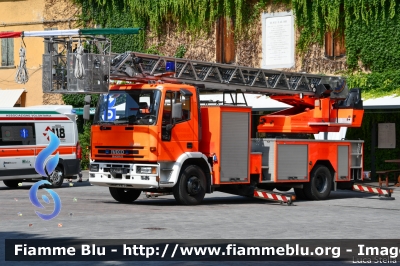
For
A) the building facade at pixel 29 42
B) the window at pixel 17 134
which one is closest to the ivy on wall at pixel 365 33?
the building facade at pixel 29 42

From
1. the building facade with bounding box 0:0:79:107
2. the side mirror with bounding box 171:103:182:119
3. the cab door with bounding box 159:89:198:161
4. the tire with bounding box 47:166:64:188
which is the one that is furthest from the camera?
the building facade with bounding box 0:0:79:107

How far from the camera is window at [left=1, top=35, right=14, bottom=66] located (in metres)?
42.0

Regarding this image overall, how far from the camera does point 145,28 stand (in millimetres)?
38844

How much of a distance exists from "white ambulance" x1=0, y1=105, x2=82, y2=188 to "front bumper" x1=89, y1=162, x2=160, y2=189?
668cm

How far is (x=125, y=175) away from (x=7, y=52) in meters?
24.4

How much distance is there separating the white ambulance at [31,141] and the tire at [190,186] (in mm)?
8202

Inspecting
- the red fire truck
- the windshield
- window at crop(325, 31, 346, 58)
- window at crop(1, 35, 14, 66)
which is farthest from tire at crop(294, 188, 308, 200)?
window at crop(1, 35, 14, 66)

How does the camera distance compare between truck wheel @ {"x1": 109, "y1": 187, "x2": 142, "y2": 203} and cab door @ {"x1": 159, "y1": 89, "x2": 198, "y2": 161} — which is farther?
truck wheel @ {"x1": 109, "y1": 187, "x2": 142, "y2": 203}

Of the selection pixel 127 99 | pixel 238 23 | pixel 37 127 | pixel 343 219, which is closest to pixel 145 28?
pixel 238 23

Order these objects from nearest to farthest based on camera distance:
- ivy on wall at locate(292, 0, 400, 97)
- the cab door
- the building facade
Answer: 1. the cab door
2. ivy on wall at locate(292, 0, 400, 97)
3. the building facade

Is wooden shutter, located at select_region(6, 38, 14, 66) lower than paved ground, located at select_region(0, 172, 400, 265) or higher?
higher

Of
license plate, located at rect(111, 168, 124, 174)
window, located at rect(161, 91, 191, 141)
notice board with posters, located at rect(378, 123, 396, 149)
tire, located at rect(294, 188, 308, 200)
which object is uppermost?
window, located at rect(161, 91, 191, 141)

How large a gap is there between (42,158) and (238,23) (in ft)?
79.1

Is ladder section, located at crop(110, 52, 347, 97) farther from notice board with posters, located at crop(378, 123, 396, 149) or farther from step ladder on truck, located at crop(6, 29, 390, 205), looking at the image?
notice board with posters, located at crop(378, 123, 396, 149)
